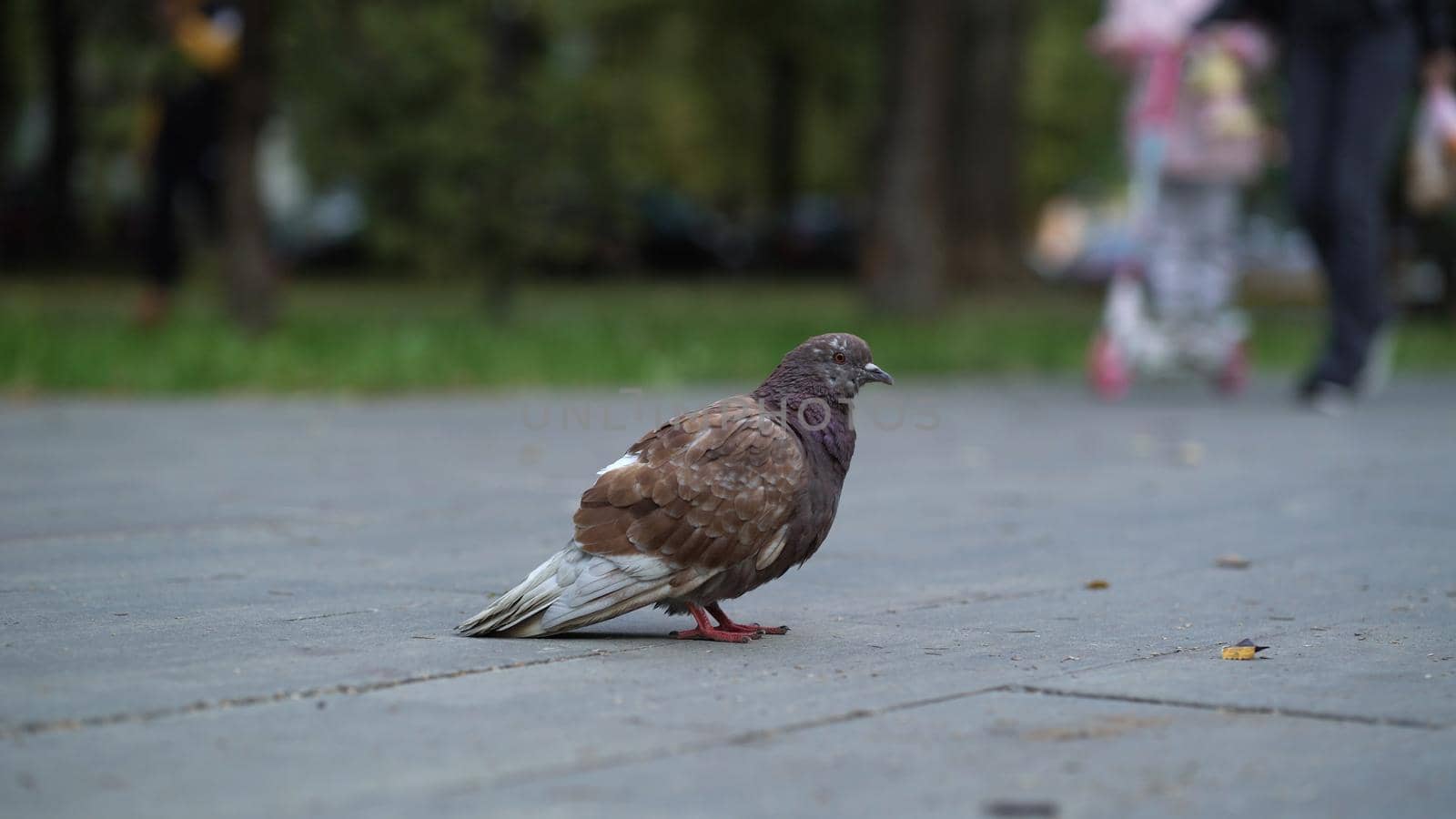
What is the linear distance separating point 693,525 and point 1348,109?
676 centimetres

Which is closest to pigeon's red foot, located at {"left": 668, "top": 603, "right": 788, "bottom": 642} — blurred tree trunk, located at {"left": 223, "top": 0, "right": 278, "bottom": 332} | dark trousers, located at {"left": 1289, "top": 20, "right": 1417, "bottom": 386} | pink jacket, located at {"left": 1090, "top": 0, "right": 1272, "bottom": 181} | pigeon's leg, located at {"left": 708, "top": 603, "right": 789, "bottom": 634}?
pigeon's leg, located at {"left": 708, "top": 603, "right": 789, "bottom": 634}

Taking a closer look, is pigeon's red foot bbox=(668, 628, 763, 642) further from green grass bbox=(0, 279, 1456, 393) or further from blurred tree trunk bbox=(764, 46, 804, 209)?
blurred tree trunk bbox=(764, 46, 804, 209)

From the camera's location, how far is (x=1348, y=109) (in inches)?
395

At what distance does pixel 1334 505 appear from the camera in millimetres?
7012

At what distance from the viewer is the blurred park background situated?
13.5 m

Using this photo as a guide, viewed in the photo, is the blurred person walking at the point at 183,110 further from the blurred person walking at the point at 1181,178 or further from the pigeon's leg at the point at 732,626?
the pigeon's leg at the point at 732,626

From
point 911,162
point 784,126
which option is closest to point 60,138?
point 784,126

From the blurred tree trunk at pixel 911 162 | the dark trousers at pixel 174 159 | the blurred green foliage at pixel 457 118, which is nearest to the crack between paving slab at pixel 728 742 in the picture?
the dark trousers at pixel 174 159

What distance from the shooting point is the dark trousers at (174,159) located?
13.4 metres

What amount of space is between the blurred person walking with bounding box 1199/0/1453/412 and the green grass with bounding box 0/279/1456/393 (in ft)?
11.1

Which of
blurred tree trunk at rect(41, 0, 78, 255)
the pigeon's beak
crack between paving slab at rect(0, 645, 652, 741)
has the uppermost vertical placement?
blurred tree trunk at rect(41, 0, 78, 255)

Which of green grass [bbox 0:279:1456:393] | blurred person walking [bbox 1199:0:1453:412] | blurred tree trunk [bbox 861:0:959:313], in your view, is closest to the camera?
blurred person walking [bbox 1199:0:1453:412]

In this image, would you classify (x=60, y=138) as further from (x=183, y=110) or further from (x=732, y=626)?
(x=732, y=626)

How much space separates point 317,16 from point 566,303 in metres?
7.69
